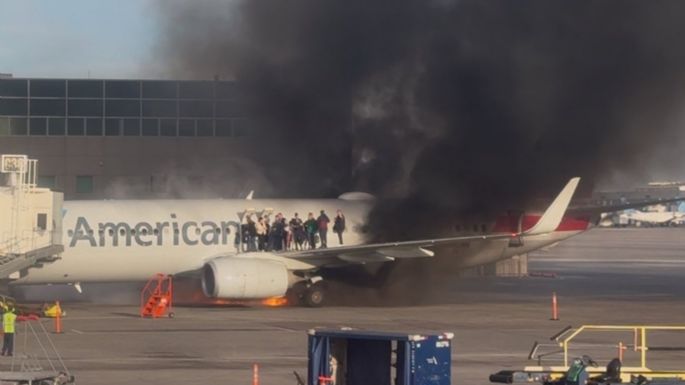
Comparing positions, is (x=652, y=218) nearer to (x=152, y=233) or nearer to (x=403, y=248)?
(x=403, y=248)

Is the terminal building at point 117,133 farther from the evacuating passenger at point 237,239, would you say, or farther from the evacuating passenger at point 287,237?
the evacuating passenger at point 287,237

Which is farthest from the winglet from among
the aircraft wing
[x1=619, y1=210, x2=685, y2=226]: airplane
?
[x1=619, y1=210, x2=685, y2=226]: airplane

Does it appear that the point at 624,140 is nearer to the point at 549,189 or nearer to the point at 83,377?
the point at 549,189

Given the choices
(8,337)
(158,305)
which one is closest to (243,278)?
(158,305)

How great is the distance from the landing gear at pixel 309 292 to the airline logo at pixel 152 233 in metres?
2.64

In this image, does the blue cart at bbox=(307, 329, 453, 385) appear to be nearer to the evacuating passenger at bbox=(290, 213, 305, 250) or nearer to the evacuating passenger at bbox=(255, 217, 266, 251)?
the evacuating passenger at bbox=(255, 217, 266, 251)

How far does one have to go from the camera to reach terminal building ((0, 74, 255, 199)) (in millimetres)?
55469

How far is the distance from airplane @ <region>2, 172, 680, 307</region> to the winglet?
3cm

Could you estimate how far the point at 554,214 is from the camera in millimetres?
40031

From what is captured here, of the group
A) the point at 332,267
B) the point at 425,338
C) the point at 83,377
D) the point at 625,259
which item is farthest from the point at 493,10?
the point at 625,259

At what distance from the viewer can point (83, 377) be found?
79.8 ft

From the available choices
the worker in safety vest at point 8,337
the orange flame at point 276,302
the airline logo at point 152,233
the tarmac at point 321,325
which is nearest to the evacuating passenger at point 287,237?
the airline logo at point 152,233

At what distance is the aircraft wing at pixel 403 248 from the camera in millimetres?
39250

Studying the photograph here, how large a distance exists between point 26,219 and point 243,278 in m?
6.19
